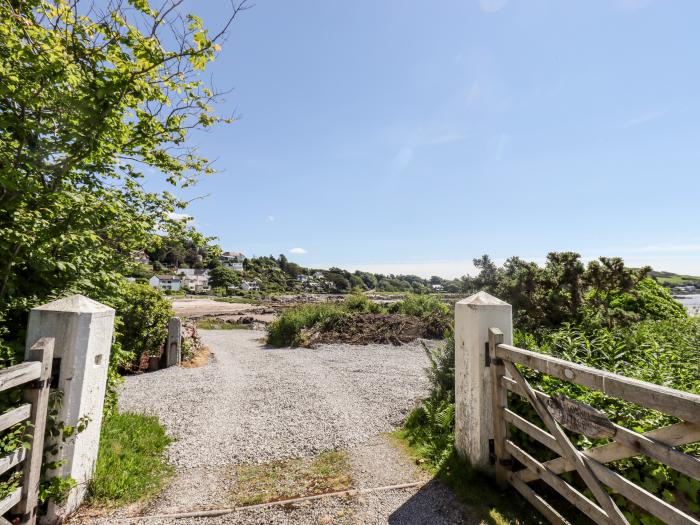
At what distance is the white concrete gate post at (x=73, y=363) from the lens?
294 centimetres

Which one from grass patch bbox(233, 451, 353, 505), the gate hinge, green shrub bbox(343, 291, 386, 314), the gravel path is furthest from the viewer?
green shrub bbox(343, 291, 386, 314)

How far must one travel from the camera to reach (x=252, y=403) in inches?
250

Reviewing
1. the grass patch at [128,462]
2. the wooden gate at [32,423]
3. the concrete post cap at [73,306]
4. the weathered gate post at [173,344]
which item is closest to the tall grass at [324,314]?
the weathered gate post at [173,344]

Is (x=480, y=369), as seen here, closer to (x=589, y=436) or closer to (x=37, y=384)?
(x=589, y=436)

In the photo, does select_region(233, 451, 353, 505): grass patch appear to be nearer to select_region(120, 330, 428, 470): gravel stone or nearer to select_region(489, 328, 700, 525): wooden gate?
select_region(120, 330, 428, 470): gravel stone

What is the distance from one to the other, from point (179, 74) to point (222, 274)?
7341 cm

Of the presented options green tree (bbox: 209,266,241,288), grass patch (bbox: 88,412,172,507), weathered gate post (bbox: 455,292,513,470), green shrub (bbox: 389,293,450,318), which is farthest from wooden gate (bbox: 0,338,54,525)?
green tree (bbox: 209,266,241,288)

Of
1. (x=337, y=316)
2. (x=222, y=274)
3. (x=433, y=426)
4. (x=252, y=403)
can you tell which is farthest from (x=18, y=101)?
(x=222, y=274)

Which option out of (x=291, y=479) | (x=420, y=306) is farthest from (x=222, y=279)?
(x=291, y=479)

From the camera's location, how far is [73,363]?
2.99 m

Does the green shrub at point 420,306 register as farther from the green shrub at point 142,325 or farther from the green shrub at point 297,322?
the green shrub at point 142,325

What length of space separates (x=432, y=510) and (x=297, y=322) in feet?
35.5

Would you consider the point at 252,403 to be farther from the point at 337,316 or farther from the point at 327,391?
the point at 337,316

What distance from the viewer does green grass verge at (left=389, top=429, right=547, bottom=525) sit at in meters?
3.07
